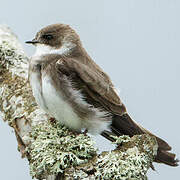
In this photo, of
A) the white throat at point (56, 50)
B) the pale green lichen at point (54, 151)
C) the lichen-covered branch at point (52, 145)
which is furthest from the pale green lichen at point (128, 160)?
the white throat at point (56, 50)

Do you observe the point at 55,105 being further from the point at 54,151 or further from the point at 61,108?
the point at 54,151

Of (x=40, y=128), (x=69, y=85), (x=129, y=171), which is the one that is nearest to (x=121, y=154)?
(x=129, y=171)

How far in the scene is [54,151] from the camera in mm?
3285

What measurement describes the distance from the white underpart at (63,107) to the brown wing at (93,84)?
11 cm

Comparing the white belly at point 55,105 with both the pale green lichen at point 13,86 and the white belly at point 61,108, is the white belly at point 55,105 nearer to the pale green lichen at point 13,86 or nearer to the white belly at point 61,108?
the white belly at point 61,108

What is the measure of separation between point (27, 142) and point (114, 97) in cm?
105

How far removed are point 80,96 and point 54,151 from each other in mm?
841

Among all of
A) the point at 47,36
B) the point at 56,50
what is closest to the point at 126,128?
the point at 56,50

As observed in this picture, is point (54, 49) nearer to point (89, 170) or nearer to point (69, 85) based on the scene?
point (69, 85)

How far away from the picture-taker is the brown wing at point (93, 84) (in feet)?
13.1

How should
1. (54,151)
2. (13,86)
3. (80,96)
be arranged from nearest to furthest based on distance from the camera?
1. (54,151)
2. (80,96)
3. (13,86)

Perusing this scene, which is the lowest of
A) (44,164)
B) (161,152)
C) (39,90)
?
(161,152)

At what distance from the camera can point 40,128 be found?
3.58 metres

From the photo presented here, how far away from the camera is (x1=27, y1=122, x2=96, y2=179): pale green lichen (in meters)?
3.09
